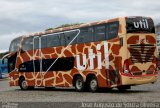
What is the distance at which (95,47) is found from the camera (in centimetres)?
2567

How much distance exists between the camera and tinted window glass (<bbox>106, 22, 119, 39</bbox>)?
24.2 m

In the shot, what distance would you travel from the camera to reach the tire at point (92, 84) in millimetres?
25944

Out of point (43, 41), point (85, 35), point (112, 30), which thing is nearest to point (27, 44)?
point (43, 41)

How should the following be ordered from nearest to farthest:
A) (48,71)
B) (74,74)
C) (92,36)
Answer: (92,36) < (74,74) < (48,71)

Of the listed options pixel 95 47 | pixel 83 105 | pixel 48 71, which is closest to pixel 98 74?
pixel 95 47

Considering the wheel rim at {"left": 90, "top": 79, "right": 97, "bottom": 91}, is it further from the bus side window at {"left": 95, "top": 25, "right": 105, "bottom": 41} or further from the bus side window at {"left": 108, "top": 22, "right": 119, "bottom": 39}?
the bus side window at {"left": 108, "top": 22, "right": 119, "bottom": 39}

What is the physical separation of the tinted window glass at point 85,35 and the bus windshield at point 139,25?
2.59 m

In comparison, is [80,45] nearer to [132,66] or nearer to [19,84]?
[132,66]

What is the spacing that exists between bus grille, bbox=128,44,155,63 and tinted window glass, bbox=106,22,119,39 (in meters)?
0.99

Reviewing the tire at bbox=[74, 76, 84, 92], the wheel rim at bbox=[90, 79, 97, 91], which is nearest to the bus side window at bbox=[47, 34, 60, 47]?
the tire at bbox=[74, 76, 84, 92]

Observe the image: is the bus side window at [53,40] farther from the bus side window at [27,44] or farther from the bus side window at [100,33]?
the bus side window at [100,33]

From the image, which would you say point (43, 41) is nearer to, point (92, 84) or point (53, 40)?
point (53, 40)

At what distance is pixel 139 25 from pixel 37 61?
867cm

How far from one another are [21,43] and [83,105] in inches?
604
